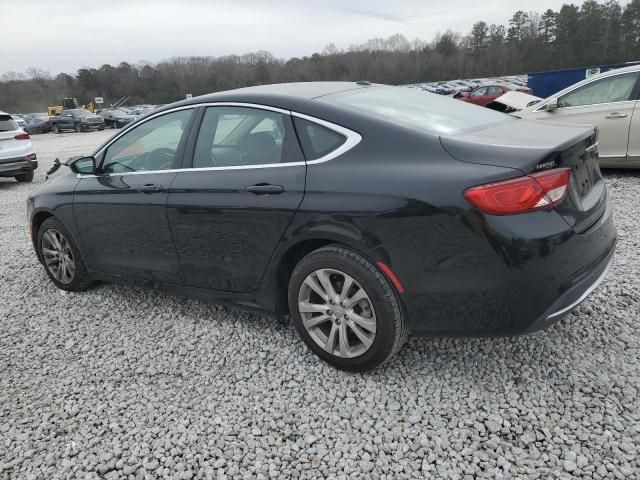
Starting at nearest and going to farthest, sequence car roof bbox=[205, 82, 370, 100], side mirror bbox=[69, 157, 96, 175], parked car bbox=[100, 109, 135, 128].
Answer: car roof bbox=[205, 82, 370, 100] → side mirror bbox=[69, 157, 96, 175] → parked car bbox=[100, 109, 135, 128]

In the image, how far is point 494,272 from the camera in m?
2.24

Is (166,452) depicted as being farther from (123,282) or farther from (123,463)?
(123,282)

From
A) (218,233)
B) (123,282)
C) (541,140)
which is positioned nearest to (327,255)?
(218,233)

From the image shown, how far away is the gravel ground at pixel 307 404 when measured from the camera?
2.21 m

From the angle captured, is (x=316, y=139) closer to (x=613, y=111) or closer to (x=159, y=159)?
(x=159, y=159)

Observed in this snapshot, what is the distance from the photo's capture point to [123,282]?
384cm

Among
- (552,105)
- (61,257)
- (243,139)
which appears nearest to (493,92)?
(552,105)

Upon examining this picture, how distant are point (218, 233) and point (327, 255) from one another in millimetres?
805

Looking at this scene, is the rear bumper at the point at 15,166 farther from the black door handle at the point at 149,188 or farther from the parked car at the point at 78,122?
the parked car at the point at 78,122

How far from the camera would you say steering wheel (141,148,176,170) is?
339 cm

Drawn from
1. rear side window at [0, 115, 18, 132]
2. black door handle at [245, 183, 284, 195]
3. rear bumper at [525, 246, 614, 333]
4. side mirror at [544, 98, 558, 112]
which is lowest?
rear bumper at [525, 246, 614, 333]

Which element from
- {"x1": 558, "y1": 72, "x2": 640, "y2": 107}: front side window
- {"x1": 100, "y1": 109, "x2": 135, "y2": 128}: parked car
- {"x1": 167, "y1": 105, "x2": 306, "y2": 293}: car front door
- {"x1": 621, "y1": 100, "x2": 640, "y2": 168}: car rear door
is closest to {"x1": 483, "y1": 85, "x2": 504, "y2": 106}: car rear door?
{"x1": 558, "y1": 72, "x2": 640, "y2": 107}: front side window

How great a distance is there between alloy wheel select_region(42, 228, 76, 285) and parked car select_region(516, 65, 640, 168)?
6.13 metres

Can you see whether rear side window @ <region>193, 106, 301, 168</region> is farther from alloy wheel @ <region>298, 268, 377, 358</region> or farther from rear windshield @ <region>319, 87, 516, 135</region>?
alloy wheel @ <region>298, 268, 377, 358</region>
